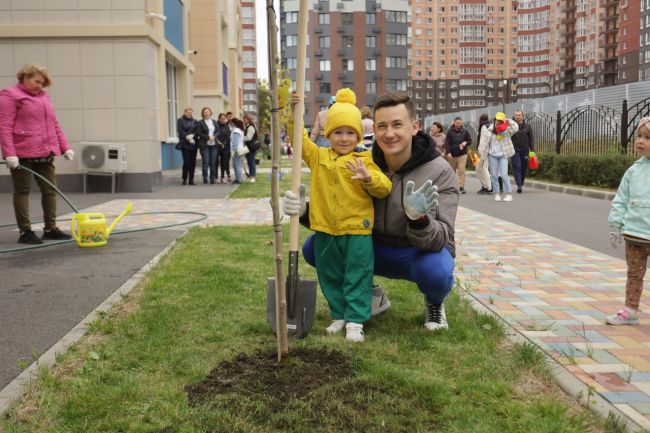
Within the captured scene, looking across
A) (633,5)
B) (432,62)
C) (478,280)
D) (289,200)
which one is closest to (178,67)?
(478,280)

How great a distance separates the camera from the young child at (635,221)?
14.8 ft

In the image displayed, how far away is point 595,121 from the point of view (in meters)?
20.2

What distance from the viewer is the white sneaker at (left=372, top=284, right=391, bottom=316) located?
15.9 ft

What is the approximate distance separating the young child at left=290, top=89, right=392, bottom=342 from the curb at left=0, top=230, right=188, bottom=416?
164 centimetres

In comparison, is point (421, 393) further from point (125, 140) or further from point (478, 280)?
point (125, 140)

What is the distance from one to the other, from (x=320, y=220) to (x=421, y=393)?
141 centimetres

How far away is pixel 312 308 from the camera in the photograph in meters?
4.34

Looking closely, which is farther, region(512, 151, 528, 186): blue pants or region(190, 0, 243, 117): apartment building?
region(190, 0, 243, 117): apartment building

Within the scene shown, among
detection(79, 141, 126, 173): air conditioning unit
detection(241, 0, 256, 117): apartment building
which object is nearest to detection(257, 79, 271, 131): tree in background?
detection(241, 0, 256, 117): apartment building

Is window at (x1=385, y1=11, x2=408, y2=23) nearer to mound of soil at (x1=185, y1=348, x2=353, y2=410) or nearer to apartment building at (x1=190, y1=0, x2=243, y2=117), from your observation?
apartment building at (x1=190, y1=0, x2=243, y2=117)

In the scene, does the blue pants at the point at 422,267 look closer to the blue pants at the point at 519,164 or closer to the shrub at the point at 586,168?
the blue pants at the point at 519,164

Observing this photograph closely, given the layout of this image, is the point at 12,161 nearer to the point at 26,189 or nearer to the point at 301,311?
the point at 26,189

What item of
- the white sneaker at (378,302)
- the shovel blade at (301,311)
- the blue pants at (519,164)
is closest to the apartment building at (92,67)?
the blue pants at (519,164)

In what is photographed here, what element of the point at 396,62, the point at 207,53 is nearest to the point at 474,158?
the point at 207,53
